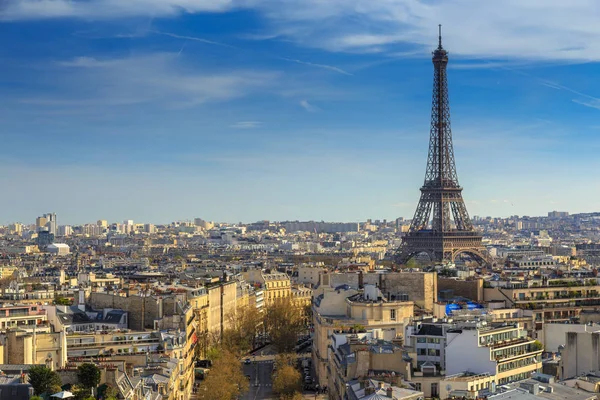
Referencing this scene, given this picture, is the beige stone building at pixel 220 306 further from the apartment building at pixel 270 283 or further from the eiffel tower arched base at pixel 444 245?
the eiffel tower arched base at pixel 444 245

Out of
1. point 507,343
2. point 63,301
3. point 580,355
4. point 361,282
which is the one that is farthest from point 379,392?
point 63,301

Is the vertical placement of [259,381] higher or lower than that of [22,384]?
lower

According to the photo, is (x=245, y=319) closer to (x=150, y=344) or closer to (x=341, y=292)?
(x=341, y=292)

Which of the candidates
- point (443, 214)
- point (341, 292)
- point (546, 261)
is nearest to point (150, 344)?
point (341, 292)

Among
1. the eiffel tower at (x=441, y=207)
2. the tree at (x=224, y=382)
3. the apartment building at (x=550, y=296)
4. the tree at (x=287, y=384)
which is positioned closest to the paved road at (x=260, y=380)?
the tree at (x=224, y=382)

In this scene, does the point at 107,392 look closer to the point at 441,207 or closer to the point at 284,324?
the point at 284,324

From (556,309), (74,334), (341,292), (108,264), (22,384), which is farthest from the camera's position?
(108,264)
